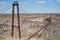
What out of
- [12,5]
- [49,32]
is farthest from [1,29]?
[12,5]

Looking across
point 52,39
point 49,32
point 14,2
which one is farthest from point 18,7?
point 49,32

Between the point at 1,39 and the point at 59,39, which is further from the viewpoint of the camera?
the point at 59,39

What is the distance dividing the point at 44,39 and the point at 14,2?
4678 mm

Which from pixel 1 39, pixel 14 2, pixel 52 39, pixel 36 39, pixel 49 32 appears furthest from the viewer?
pixel 49 32

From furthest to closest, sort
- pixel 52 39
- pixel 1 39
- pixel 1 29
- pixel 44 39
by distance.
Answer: pixel 1 29 < pixel 44 39 < pixel 52 39 < pixel 1 39

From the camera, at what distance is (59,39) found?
15172 mm

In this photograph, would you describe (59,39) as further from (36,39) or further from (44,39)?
(36,39)

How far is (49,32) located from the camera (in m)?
18.4

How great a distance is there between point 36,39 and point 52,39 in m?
2.63

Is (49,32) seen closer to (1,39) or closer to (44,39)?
(44,39)

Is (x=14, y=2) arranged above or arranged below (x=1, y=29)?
above

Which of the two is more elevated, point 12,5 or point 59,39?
point 12,5

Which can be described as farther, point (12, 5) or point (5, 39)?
point (12, 5)

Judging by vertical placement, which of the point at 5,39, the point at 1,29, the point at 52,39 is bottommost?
the point at 1,29
